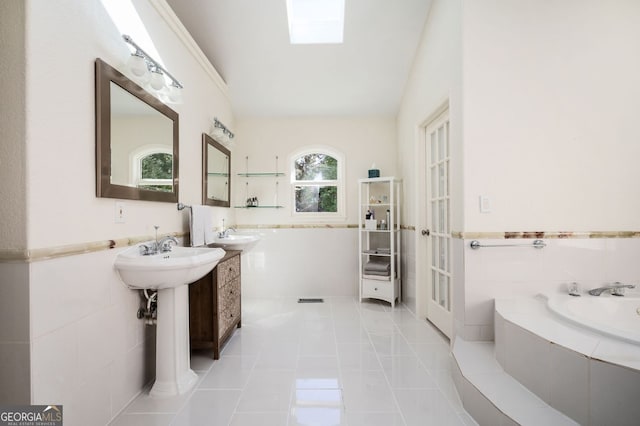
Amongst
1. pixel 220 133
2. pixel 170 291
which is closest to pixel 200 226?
pixel 170 291

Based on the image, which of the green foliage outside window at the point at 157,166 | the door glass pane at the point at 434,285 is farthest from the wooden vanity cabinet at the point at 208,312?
the door glass pane at the point at 434,285

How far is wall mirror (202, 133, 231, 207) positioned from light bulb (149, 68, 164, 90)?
3.40 feet

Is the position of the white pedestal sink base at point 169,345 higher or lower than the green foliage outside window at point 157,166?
lower

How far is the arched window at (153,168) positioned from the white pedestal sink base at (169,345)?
697 mm

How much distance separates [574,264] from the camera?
2.20 meters

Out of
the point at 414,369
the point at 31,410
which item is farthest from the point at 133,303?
the point at 414,369

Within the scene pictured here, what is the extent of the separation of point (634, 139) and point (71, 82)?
3.38 metres

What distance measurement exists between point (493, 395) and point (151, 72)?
260cm

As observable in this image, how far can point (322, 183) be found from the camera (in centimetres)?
434

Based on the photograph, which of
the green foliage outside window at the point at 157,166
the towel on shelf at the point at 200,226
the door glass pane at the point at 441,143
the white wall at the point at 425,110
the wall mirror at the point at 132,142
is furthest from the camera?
the door glass pane at the point at 441,143

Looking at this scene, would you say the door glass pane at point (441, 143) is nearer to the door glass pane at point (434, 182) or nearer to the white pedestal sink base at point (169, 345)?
the door glass pane at point (434, 182)

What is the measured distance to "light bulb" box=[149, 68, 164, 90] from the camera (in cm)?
196

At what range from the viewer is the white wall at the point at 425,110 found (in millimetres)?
2320

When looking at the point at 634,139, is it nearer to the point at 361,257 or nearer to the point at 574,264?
the point at 574,264
